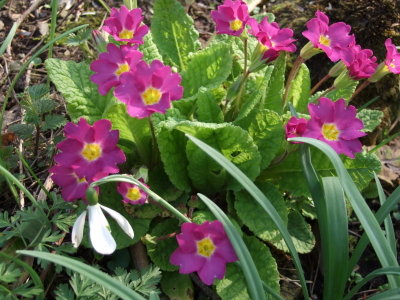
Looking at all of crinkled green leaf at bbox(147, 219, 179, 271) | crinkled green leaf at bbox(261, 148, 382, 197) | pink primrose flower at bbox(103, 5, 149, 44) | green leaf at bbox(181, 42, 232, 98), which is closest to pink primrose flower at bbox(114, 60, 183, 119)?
pink primrose flower at bbox(103, 5, 149, 44)

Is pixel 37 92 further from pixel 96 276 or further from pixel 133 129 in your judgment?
pixel 96 276

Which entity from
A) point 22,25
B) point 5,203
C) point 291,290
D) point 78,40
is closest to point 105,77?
point 78,40

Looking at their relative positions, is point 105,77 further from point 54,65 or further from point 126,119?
point 54,65

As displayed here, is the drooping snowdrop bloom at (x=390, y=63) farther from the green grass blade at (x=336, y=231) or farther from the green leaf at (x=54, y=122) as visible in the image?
the green leaf at (x=54, y=122)

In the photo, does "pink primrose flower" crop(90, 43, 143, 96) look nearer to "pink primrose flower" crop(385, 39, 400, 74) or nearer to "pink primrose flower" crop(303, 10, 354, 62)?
"pink primrose flower" crop(303, 10, 354, 62)

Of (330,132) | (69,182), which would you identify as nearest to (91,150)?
(69,182)

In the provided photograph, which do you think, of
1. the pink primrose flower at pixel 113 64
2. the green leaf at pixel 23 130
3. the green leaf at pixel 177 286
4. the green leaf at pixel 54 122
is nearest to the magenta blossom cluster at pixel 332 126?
the pink primrose flower at pixel 113 64
